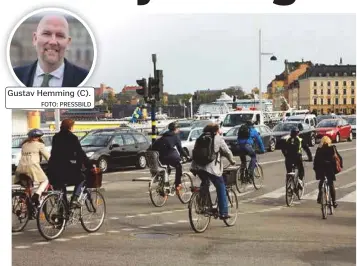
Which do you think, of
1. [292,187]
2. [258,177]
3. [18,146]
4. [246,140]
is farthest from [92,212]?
[258,177]

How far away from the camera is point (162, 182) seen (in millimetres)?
9883

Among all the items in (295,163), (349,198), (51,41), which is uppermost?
(51,41)

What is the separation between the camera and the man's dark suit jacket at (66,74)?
18.0 ft

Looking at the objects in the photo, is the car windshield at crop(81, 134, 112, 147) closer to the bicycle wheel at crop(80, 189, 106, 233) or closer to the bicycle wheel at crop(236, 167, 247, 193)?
the bicycle wheel at crop(80, 189, 106, 233)

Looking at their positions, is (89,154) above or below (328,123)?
below

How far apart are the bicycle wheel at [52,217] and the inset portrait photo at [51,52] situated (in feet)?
6.14

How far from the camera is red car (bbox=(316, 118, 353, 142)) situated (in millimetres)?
7223

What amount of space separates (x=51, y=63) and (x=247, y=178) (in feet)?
17.3

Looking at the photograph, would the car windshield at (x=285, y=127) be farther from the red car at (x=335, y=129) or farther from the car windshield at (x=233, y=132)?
the car windshield at (x=233, y=132)

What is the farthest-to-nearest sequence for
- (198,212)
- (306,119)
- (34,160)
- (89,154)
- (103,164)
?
1. (103,164)
2. (306,119)
3. (198,212)
4. (89,154)
5. (34,160)

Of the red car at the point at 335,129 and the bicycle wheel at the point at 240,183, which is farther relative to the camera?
the bicycle wheel at the point at 240,183

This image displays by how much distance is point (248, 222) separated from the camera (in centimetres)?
815

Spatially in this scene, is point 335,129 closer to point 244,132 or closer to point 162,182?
point 244,132
